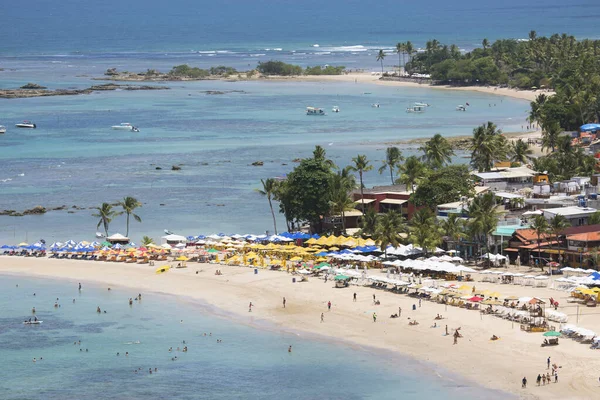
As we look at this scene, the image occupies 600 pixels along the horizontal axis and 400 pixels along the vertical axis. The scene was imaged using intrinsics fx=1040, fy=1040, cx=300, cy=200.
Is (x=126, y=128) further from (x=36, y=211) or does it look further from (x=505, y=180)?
(x=505, y=180)

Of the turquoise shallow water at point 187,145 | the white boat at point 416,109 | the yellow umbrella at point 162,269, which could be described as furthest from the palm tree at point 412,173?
the white boat at point 416,109

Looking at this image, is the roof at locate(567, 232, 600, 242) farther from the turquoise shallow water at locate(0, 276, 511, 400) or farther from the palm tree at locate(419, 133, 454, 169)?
the palm tree at locate(419, 133, 454, 169)

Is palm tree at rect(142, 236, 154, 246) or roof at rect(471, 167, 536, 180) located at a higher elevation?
roof at rect(471, 167, 536, 180)

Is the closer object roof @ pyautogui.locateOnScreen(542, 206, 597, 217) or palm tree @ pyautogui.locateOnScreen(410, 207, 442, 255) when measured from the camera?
palm tree @ pyautogui.locateOnScreen(410, 207, 442, 255)

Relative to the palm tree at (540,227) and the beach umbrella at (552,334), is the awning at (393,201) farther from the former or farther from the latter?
the beach umbrella at (552,334)

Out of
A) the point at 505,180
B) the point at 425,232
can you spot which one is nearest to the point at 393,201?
the point at 505,180

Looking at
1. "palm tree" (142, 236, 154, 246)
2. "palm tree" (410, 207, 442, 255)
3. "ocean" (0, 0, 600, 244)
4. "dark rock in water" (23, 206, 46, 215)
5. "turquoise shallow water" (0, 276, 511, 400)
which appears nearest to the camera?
"turquoise shallow water" (0, 276, 511, 400)

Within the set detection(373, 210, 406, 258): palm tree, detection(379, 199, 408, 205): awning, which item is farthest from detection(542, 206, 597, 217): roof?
detection(379, 199, 408, 205): awning
